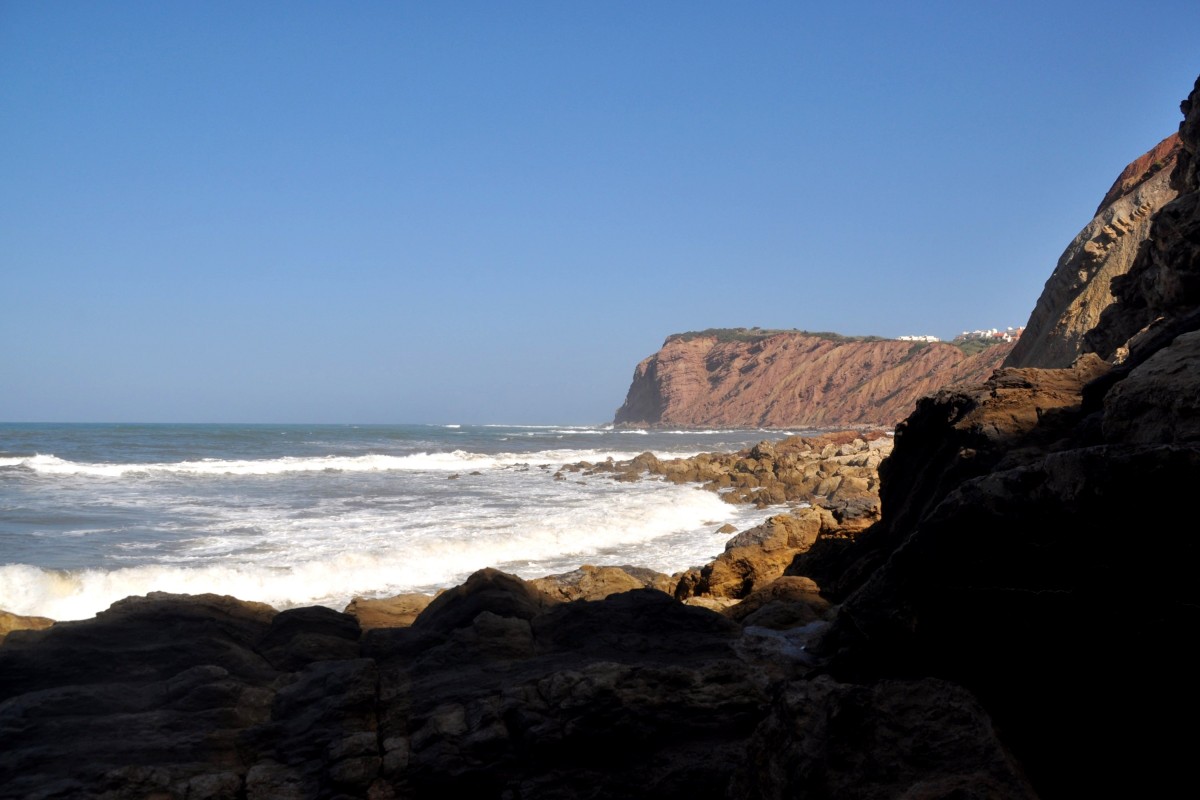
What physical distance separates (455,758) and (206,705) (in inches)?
61.2

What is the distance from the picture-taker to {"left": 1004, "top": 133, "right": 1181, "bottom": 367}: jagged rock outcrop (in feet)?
71.7

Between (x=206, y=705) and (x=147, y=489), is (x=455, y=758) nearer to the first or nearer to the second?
(x=206, y=705)

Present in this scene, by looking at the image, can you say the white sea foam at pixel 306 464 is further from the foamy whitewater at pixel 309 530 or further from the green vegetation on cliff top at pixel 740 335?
the green vegetation on cliff top at pixel 740 335

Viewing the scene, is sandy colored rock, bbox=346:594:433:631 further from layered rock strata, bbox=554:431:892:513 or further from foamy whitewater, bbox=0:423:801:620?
layered rock strata, bbox=554:431:892:513

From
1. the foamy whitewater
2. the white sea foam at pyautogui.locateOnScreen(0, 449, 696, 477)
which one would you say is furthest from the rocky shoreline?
the white sea foam at pyautogui.locateOnScreen(0, 449, 696, 477)

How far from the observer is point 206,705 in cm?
421

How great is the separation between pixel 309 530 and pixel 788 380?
95.0 m

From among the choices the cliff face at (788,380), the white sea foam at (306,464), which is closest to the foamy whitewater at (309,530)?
the white sea foam at (306,464)

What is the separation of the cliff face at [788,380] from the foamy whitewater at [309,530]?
214 feet

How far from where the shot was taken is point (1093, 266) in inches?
→ 928

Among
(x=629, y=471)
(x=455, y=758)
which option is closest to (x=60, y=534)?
(x=455, y=758)

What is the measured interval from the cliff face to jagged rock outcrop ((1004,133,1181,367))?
5172cm

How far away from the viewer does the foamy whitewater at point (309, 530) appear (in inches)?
413

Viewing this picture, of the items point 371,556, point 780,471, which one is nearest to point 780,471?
point 780,471
